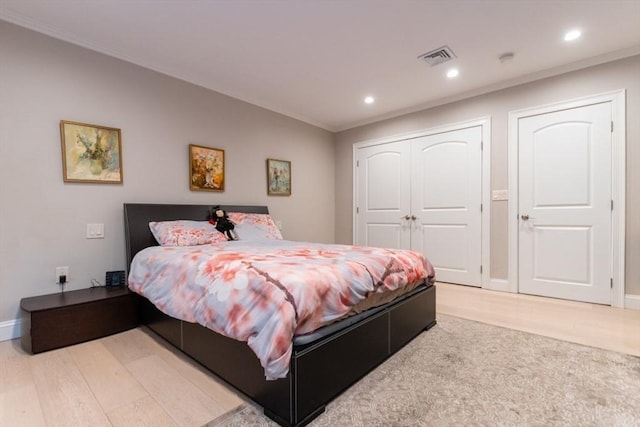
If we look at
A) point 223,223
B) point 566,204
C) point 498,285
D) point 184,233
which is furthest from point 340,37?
point 498,285

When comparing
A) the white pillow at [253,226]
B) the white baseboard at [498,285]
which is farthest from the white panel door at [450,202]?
the white pillow at [253,226]

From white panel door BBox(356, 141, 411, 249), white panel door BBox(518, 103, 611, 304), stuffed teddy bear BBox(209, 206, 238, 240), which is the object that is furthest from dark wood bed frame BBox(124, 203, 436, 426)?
white panel door BBox(356, 141, 411, 249)

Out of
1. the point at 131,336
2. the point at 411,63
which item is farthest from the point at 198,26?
the point at 131,336

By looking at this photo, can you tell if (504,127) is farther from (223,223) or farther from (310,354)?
(310,354)

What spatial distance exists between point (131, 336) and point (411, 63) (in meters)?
3.56

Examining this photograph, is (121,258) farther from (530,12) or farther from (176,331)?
(530,12)

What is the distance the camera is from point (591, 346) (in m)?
2.09

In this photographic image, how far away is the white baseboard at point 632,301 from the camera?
286 cm

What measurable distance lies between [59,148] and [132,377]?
1.98 meters

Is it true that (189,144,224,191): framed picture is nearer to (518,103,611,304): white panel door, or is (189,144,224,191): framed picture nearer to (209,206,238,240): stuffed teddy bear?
(209,206,238,240): stuffed teddy bear

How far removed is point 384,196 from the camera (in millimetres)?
4715

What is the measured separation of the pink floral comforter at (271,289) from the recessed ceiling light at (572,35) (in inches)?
93.2

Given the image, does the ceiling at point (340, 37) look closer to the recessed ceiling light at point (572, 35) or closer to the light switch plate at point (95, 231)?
the recessed ceiling light at point (572, 35)

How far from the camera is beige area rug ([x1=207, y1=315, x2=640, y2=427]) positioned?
4.52 ft
